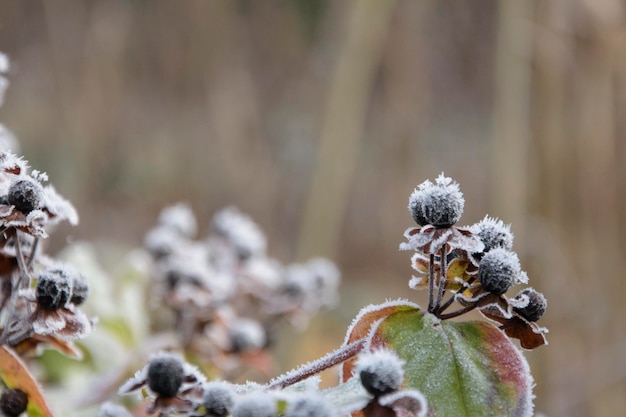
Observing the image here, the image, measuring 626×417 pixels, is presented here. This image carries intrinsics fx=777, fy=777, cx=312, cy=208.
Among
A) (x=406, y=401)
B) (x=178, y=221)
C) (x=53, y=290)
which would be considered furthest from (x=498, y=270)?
(x=178, y=221)

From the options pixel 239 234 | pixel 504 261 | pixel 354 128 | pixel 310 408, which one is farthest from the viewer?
pixel 354 128

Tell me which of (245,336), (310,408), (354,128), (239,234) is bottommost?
(310,408)

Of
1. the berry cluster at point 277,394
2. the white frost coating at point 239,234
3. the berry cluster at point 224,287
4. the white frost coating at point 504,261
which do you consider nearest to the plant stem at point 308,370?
the berry cluster at point 277,394

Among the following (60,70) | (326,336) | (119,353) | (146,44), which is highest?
(146,44)

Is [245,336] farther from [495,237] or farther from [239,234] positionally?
[495,237]

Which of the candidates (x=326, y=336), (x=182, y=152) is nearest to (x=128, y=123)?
(x=182, y=152)

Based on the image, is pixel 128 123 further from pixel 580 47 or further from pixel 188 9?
pixel 580 47

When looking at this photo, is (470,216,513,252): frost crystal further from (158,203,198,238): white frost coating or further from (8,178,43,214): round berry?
(158,203,198,238): white frost coating
